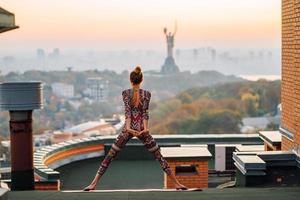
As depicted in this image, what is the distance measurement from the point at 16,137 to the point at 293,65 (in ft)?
13.3

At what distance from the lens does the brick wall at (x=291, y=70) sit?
9055 millimetres

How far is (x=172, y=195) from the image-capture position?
7246mm

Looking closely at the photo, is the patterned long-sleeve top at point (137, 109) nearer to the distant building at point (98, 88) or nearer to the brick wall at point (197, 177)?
the brick wall at point (197, 177)

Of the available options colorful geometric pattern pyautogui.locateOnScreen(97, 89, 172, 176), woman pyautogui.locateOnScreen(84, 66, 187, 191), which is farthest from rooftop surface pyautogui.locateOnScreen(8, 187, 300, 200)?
colorful geometric pattern pyautogui.locateOnScreen(97, 89, 172, 176)

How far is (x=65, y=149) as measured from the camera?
14.3 metres

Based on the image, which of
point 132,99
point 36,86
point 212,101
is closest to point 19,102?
point 36,86

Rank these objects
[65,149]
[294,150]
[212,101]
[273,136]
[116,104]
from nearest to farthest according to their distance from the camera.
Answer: [294,150], [273,136], [65,149], [212,101], [116,104]

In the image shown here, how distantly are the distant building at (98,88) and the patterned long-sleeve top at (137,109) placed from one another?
7997 cm

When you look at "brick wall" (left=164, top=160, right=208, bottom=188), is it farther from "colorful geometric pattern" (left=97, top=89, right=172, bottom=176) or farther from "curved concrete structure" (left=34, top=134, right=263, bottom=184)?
"curved concrete structure" (left=34, top=134, right=263, bottom=184)

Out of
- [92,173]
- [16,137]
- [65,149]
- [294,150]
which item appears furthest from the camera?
[65,149]

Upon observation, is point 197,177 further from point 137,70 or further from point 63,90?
point 63,90

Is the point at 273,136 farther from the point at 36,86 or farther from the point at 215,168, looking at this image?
the point at 36,86

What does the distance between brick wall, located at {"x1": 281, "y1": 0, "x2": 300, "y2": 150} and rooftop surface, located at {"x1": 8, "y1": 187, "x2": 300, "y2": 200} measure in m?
1.89

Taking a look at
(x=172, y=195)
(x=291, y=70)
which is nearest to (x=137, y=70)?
(x=172, y=195)
